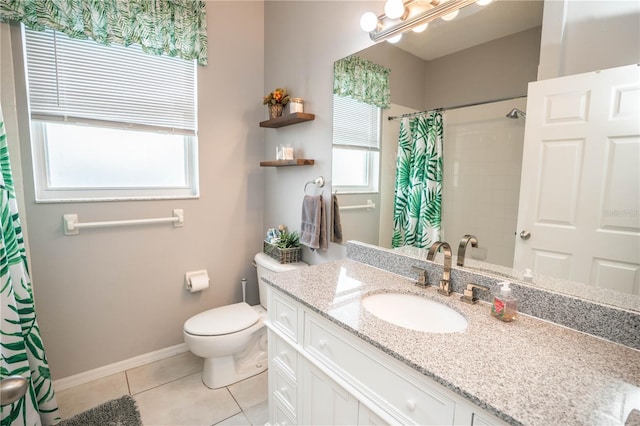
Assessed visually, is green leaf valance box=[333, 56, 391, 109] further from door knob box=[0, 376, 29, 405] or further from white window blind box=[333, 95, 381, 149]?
door knob box=[0, 376, 29, 405]

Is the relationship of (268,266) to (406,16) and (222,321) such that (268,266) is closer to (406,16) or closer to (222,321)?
(222,321)

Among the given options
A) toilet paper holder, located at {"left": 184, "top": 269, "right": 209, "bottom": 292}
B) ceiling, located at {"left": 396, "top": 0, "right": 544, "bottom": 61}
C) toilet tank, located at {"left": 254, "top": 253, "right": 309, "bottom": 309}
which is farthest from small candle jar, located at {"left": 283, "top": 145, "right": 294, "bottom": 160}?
toilet paper holder, located at {"left": 184, "top": 269, "right": 209, "bottom": 292}

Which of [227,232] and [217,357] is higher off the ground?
[227,232]

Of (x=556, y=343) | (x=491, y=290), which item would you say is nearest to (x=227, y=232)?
(x=491, y=290)

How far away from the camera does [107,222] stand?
6.35 feet

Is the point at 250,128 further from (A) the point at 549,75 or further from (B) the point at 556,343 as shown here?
(B) the point at 556,343

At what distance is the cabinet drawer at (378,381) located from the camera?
0.80 metres

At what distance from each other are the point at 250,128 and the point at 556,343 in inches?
87.5

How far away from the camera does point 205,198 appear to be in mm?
2279

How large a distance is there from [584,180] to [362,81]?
1.10 meters

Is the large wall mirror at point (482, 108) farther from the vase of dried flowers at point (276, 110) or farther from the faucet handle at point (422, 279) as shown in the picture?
the vase of dried flowers at point (276, 110)

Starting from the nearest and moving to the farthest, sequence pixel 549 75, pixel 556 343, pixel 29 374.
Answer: pixel 556 343 < pixel 549 75 < pixel 29 374

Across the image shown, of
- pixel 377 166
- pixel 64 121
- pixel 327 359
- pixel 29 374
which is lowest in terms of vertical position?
pixel 29 374

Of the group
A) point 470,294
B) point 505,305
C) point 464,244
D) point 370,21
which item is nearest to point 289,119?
point 370,21
